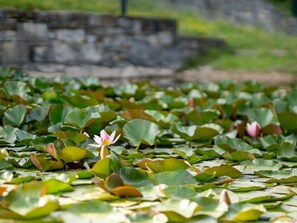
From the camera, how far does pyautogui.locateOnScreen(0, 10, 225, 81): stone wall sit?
5.59 metres

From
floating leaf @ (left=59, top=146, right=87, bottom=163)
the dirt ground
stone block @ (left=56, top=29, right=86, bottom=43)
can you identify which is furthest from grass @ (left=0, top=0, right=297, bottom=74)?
floating leaf @ (left=59, top=146, right=87, bottom=163)

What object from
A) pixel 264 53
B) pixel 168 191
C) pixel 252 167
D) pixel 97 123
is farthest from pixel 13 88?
pixel 264 53

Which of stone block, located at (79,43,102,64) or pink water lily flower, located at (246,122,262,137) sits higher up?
pink water lily flower, located at (246,122,262,137)

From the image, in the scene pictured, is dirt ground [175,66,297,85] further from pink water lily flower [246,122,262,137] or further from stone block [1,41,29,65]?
pink water lily flower [246,122,262,137]

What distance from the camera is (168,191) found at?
5.58 ft

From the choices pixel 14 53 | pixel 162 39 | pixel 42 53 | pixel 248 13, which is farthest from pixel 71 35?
pixel 248 13

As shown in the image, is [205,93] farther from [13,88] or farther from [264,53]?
[264,53]

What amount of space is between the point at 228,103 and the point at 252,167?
1.56m

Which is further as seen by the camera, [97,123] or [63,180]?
[97,123]

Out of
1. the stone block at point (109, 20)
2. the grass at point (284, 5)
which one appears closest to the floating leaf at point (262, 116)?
the stone block at point (109, 20)

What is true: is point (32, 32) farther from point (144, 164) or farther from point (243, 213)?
point (243, 213)

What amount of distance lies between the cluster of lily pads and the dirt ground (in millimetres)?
3720

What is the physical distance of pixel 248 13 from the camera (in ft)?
42.2

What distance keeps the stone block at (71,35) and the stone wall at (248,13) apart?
6241 millimetres
